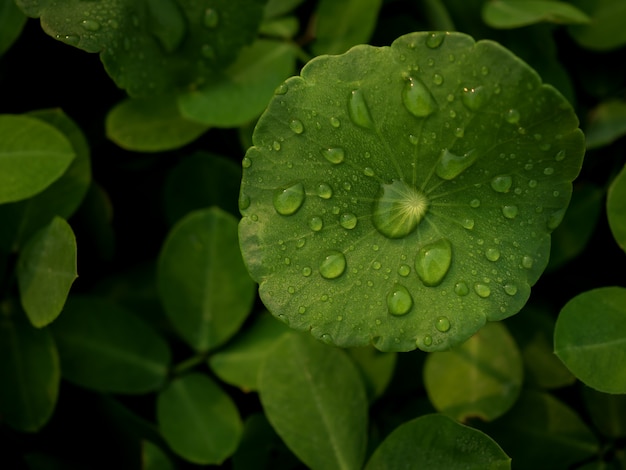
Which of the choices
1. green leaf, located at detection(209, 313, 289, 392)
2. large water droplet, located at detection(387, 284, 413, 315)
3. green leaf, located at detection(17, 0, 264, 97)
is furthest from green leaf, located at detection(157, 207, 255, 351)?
large water droplet, located at detection(387, 284, 413, 315)

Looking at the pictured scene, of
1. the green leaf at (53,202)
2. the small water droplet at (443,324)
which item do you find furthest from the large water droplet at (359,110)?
the green leaf at (53,202)

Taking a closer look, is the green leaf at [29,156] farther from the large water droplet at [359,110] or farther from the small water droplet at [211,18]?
the large water droplet at [359,110]

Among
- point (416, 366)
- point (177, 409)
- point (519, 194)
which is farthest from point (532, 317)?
point (177, 409)

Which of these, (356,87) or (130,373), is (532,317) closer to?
(356,87)

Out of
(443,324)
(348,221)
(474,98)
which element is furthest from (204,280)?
(474,98)

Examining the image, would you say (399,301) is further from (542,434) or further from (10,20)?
(10,20)

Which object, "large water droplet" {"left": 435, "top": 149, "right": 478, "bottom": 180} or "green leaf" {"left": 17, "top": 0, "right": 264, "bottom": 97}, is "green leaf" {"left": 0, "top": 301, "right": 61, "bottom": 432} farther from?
"large water droplet" {"left": 435, "top": 149, "right": 478, "bottom": 180}
